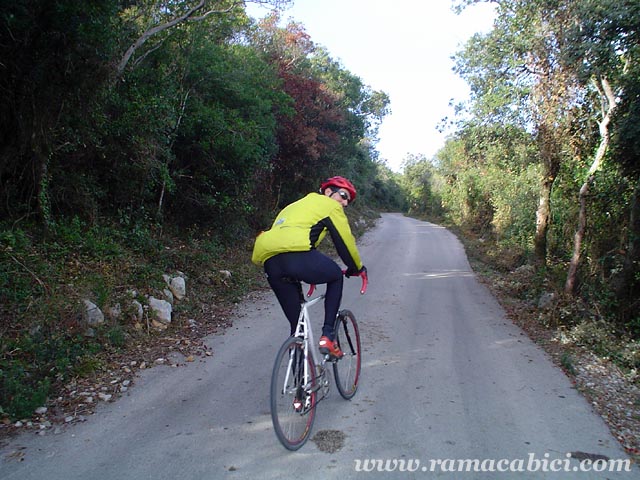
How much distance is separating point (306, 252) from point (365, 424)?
5.05ft

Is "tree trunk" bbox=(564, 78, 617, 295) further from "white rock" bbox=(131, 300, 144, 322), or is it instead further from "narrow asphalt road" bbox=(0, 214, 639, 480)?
"white rock" bbox=(131, 300, 144, 322)

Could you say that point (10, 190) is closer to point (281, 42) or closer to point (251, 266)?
point (251, 266)

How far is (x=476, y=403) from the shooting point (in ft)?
14.8

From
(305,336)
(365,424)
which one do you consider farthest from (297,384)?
(365,424)

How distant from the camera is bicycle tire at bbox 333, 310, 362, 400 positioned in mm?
4445

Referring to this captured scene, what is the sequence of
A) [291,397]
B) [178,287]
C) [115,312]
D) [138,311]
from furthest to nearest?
[178,287], [138,311], [115,312], [291,397]

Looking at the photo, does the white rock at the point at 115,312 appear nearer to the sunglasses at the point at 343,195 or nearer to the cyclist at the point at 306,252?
the cyclist at the point at 306,252

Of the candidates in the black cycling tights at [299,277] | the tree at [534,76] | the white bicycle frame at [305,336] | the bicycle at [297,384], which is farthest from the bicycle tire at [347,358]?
the tree at [534,76]

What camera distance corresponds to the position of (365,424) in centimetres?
404

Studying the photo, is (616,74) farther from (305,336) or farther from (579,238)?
(305,336)

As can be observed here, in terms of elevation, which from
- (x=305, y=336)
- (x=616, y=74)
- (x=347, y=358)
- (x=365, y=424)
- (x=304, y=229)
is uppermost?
(x=616, y=74)

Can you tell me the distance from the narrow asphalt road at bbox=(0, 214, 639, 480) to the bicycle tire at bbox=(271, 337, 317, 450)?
124 millimetres

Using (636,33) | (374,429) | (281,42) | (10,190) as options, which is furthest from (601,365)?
(281,42)

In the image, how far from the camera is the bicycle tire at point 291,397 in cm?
341
